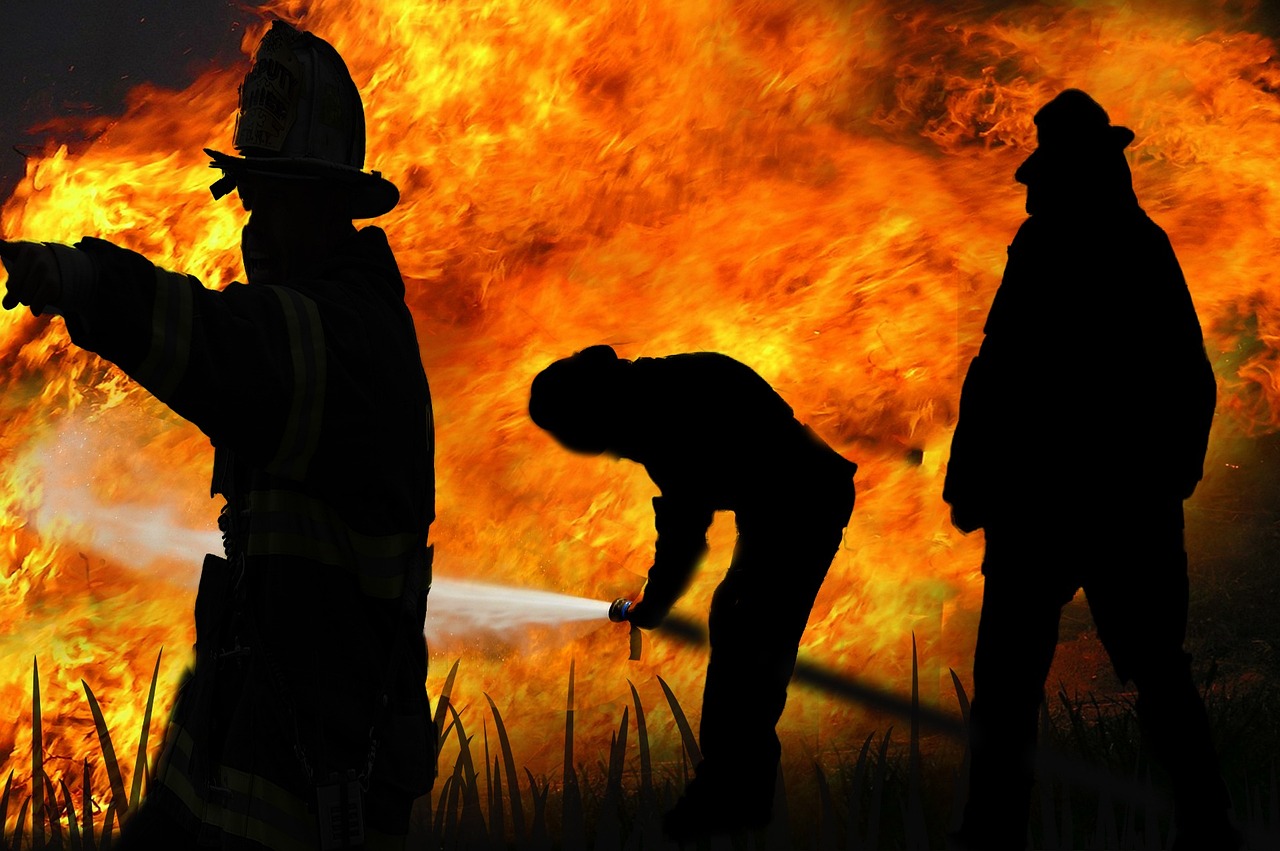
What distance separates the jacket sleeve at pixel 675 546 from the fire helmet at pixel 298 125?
1333 mm

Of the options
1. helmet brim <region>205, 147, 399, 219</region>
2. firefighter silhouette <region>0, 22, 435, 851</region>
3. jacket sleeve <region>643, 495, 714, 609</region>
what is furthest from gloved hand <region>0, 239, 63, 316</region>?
jacket sleeve <region>643, 495, 714, 609</region>

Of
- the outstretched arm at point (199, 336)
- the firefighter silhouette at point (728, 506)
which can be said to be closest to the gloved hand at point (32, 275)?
the outstretched arm at point (199, 336)

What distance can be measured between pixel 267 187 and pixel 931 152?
4720 mm

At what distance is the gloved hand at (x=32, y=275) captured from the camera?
7.57 ft

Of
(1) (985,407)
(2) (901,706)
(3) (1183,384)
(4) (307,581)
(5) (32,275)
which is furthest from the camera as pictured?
(2) (901,706)

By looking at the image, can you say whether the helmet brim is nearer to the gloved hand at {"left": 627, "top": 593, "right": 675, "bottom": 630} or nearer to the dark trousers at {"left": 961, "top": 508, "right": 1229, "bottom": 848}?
the gloved hand at {"left": 627, "top": 593, "right": 675, "bottom": 630}

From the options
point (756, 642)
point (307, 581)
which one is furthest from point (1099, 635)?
point (307, 581)

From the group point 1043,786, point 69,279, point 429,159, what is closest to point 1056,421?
point 1043,786

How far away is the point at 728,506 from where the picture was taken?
13.0 feet

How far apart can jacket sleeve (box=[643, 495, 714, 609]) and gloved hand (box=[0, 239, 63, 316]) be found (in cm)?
208

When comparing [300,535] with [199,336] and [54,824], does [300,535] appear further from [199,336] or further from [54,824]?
[54,824]

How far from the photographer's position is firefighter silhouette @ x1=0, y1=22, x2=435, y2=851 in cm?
268

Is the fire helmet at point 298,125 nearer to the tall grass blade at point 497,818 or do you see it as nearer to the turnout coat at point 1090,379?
the turnout coat at point 1090,379

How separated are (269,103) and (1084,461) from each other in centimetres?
230
